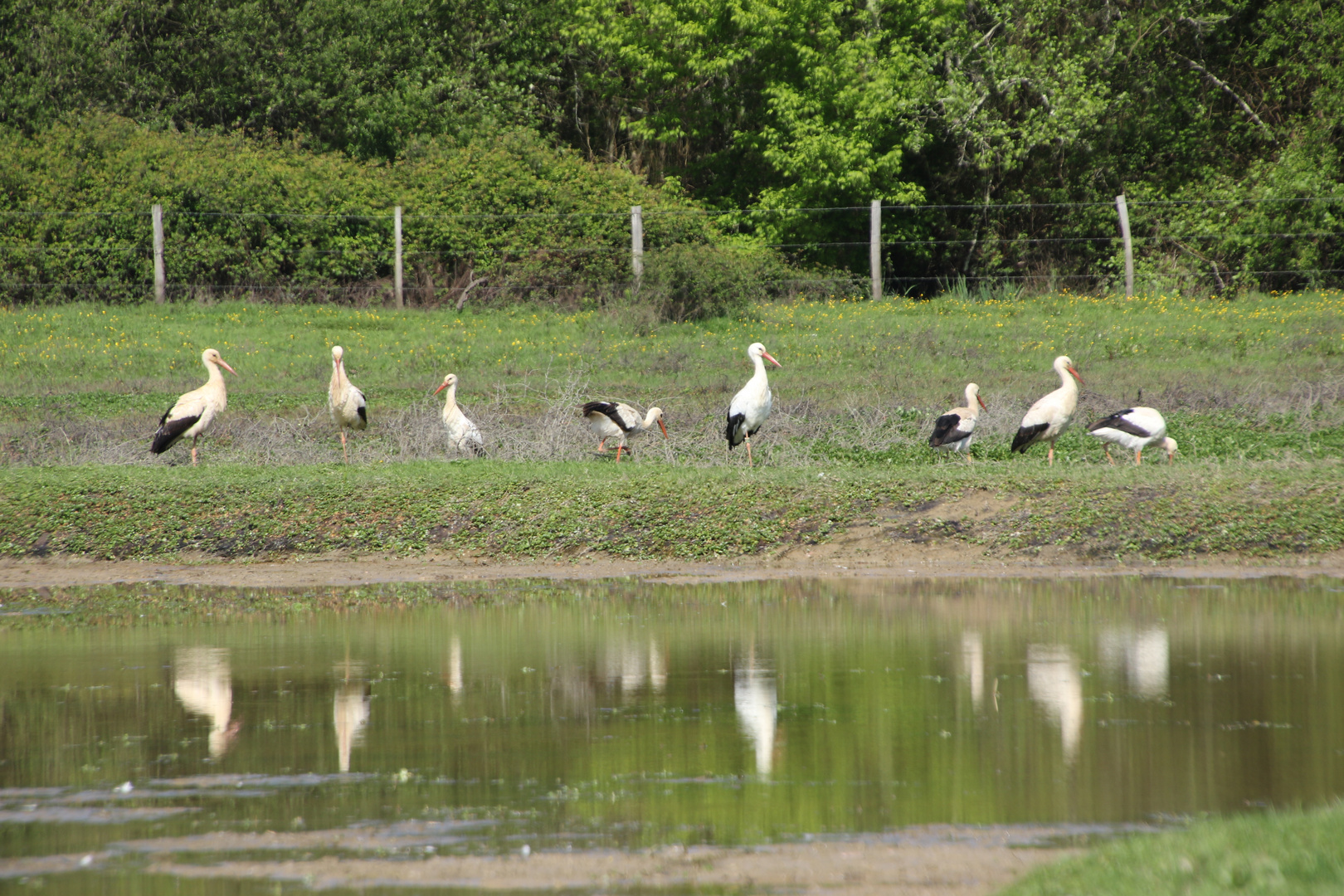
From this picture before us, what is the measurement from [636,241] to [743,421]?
40.9ft

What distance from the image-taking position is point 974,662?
7.23m

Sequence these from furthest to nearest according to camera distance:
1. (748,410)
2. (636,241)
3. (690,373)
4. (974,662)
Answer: (636,241), (690,373), (748,410), (974,662)

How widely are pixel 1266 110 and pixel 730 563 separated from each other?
1022 inches

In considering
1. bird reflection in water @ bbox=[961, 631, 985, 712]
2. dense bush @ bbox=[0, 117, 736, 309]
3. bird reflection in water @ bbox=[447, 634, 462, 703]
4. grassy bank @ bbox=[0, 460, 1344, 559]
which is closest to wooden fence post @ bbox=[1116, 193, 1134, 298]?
dense bush @ bbox=[0, 117, 736, 309]

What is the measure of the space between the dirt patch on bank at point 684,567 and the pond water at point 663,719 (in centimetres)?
71

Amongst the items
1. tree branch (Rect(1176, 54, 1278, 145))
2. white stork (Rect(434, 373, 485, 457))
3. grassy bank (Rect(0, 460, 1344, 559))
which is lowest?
grassy bank (Rect(0, 460, 1344, 559))

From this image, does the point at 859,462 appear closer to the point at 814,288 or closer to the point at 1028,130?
the point at 814,288

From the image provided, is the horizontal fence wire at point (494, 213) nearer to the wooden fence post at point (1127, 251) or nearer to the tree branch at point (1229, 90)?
the wooden fence post at point (1127, 251)

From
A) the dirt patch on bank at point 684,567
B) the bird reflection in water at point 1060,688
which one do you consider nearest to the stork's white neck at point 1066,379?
the dirt patch on bank at point 684,567

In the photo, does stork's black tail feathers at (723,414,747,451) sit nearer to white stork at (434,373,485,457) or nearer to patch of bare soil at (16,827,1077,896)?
white stork at (434,373,485,457)

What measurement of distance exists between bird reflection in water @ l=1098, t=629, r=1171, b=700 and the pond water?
2 centimetres

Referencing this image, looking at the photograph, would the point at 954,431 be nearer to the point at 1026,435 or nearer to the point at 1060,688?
the point at 1026,435

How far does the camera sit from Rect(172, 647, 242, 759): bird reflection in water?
6175mm

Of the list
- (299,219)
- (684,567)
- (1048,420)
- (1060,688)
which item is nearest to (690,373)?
(1048,420)
